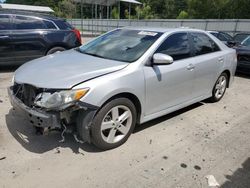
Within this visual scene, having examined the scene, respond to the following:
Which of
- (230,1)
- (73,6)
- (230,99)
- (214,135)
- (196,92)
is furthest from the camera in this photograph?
(73,6)

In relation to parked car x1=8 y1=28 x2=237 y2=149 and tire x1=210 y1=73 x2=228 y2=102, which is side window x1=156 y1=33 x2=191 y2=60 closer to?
parked car x1=8 y1=28 x2=237 y2=149

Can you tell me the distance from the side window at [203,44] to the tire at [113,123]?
187 cm

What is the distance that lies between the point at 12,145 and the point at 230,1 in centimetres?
3509

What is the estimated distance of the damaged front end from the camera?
116 inches

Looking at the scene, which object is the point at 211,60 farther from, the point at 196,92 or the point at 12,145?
the point at 12,145

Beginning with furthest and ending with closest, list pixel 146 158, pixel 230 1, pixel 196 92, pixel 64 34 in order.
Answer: pixel 230 1 → pixel 64 34 → pixel 196 92 → pixel 146 158

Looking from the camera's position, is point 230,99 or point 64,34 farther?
point 64,34

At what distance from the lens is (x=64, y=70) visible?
3.36 m

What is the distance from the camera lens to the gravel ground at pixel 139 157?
288 cm

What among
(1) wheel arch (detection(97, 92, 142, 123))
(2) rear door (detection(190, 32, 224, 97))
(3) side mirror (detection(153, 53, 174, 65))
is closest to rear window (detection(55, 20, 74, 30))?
(2) rear door (detection(190, 32, 224, 97))

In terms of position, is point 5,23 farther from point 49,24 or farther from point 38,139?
point 38,139

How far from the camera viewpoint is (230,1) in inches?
1287

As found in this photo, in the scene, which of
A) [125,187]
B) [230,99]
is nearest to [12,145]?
[125,187]

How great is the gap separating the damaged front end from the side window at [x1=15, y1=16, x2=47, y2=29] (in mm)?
4707
